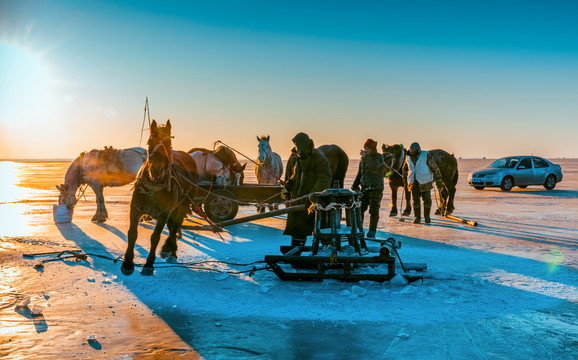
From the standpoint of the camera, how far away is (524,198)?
19.4 m

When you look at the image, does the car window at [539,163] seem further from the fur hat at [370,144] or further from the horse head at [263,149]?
the fur hat at [370,144]

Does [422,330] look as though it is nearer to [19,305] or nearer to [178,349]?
[178,349]

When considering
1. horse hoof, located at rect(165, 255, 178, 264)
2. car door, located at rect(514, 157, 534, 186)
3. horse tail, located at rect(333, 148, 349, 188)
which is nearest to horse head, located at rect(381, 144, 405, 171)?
horse tail, located at rect(333, 148, 349, 188)

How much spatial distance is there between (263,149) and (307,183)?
6.47 m

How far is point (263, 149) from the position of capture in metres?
14.2

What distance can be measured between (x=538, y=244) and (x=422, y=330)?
5754mm

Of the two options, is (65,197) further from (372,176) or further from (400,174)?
(400,174)

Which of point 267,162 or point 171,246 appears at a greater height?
point 267,162

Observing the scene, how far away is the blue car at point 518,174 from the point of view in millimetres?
23188

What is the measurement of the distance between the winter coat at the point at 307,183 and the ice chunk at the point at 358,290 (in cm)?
194

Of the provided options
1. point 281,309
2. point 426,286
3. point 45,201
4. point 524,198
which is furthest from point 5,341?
point 524,198

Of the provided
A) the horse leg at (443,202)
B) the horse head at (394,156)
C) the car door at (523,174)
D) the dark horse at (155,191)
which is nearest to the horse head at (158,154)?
the dark horse at (155,191)

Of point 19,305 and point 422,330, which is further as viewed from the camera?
point 19,305

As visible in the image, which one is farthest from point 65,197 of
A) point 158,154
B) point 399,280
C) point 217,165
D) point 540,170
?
point 540,170
